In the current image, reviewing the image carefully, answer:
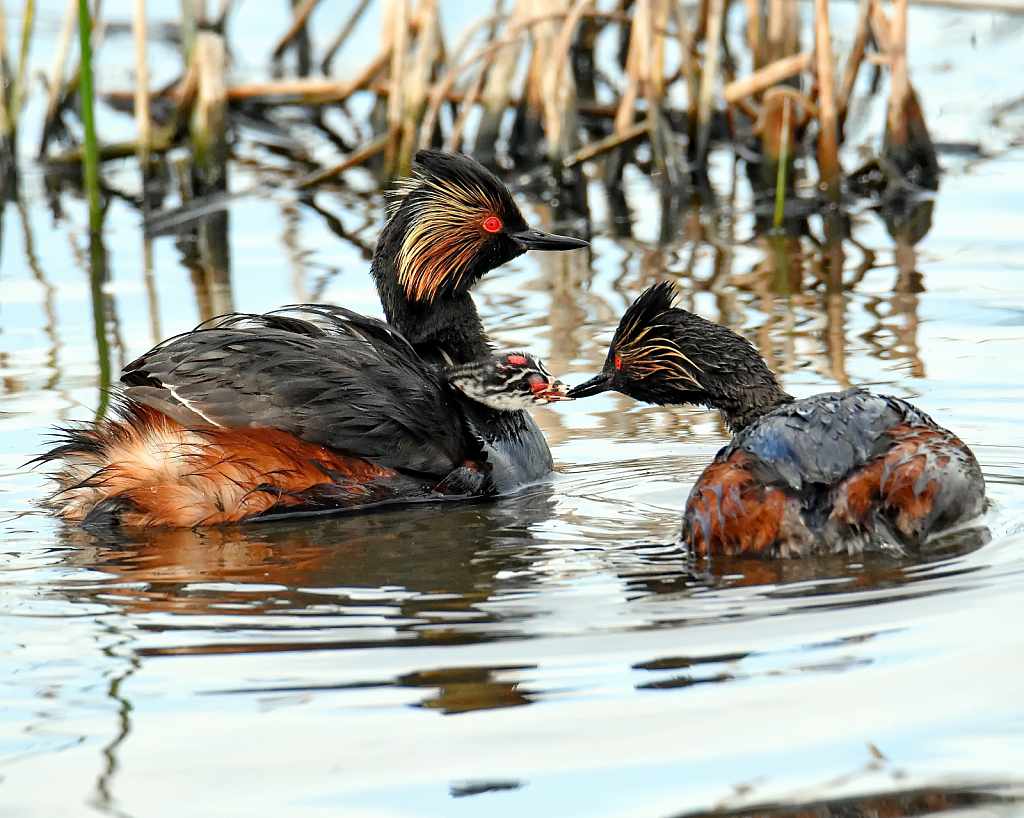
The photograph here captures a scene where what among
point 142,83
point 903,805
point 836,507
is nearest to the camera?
point 903,805

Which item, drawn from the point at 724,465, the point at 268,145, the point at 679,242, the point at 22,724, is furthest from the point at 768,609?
the point at 268,145

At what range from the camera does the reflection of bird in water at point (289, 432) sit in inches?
217

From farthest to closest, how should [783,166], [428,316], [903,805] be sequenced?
[783,166] < [428,316] < [903,805]

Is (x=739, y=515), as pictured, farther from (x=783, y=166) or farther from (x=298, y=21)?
(x=298, y=21)

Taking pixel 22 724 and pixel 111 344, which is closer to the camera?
pixel 22 724

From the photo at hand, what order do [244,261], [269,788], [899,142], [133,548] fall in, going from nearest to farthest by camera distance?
[269,788], [133,548], [244,261], [899,142]

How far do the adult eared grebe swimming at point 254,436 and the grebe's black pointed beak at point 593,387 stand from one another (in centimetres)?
59

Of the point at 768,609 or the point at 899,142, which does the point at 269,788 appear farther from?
the point at 899,142

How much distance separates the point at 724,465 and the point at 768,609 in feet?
2.66

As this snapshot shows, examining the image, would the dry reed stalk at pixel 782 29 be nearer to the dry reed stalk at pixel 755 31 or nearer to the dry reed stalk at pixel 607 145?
the dry reed stalk at pixel 755 31

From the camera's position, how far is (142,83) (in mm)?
10523

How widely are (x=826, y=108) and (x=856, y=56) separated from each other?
1.41ft

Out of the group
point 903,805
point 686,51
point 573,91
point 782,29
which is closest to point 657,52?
point 686,51

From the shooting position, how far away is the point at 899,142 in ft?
35.6
